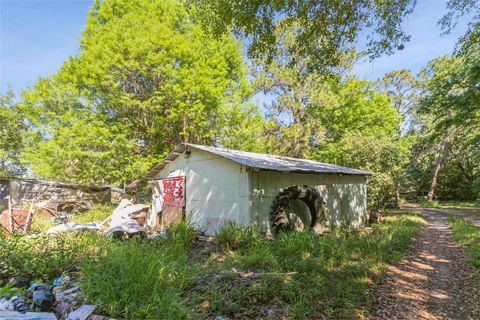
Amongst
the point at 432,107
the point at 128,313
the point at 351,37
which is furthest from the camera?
the point at 432,107

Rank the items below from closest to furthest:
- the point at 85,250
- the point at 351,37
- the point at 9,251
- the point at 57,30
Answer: the point at 9,251 → the point at 85,250 → the point at 351,37 → the point at 57,30

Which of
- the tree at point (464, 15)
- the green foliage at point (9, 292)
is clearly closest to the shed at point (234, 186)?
the tree at point (464, 15)

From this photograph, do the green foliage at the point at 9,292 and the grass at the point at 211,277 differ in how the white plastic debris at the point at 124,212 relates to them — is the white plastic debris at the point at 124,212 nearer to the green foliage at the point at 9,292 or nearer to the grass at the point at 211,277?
the grass at the point at 211,277

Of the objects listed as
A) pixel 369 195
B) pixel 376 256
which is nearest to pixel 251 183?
pixel 376 256

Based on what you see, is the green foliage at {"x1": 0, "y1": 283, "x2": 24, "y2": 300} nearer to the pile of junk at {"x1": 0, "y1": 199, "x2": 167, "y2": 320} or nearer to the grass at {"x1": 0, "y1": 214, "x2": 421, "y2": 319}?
the pile of junk at {"x1": 0, "y1": 199, "x2": 167, "y2": 320}

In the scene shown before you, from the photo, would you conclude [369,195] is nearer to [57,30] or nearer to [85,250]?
[85,250]

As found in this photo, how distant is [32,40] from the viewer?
27.8 ft

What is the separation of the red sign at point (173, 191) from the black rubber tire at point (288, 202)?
3.83 metres

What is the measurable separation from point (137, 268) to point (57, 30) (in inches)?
309

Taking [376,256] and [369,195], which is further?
[369,195]

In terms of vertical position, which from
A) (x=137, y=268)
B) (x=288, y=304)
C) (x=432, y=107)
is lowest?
(x=288, y=304)

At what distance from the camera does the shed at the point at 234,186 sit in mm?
8617

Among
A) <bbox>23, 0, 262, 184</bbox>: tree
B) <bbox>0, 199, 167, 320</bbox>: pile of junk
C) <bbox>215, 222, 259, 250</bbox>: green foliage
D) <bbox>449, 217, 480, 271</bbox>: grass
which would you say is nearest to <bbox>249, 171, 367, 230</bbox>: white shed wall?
<bbox>215, 222, 259, 250</bbox>: green foliage

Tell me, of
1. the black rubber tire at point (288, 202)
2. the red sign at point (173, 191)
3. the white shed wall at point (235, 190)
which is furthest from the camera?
the red sign at point (173, 191)
